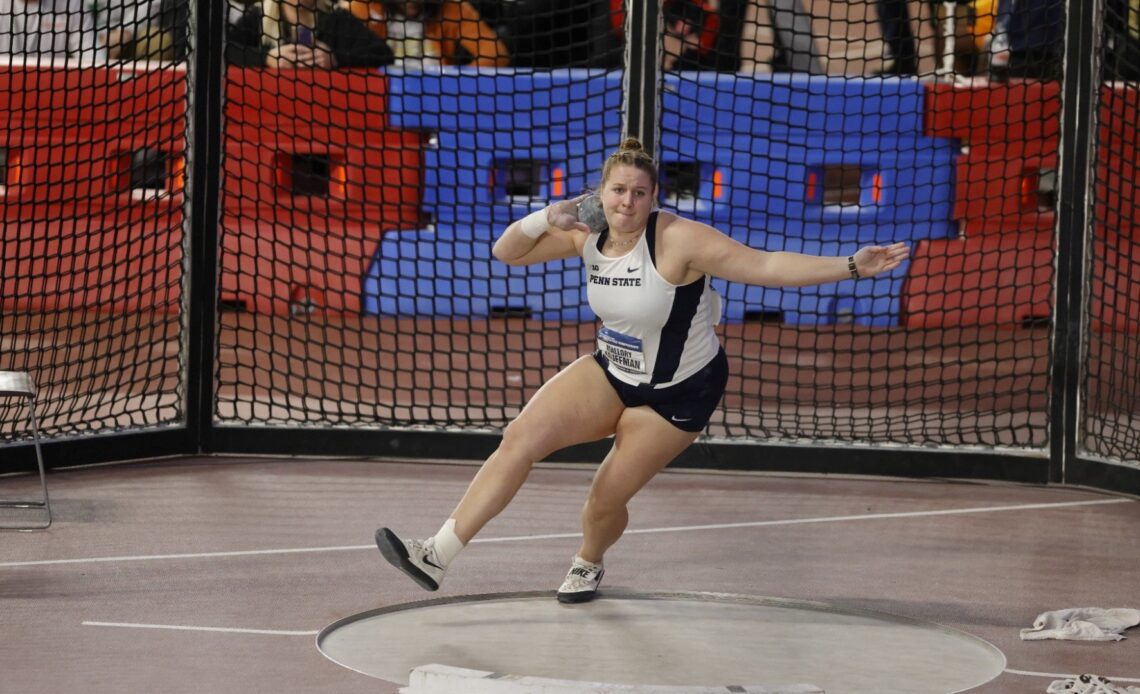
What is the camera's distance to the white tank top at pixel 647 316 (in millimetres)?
5078

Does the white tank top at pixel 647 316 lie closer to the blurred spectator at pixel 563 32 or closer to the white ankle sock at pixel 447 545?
the white ankle sock at pixel 447 545

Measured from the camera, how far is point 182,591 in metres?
5.35

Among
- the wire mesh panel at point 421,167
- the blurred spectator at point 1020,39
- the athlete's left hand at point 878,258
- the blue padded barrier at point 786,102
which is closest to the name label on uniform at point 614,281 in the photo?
the athlete's left hand at point 878,258

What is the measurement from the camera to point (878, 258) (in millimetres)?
4695

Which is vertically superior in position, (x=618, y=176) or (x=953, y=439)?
(x=618, y=176)

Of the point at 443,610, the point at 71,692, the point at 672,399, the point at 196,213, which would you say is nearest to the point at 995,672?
the point at 672,399

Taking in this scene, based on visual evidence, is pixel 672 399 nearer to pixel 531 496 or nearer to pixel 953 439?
pixel 531 496

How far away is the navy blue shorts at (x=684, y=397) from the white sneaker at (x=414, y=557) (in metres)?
0.81

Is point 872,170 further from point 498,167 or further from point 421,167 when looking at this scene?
point 421,167

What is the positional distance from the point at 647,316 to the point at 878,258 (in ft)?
2.55

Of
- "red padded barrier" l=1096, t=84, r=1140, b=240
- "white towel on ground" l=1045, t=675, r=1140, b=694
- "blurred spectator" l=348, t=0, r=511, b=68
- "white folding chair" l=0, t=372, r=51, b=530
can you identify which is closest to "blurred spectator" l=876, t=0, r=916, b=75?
"red padded barrier" l=1096, t=84, r=1140, b=240

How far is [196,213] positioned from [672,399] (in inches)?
135

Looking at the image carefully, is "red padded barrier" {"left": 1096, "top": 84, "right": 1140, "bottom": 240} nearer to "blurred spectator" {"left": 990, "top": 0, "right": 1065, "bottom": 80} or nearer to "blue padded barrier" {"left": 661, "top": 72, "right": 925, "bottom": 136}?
"blurred spectator" {"left": 990, "top": 0, "right": 1065, "bottom": 80}

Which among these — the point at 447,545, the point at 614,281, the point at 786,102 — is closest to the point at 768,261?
the point at 614,281
